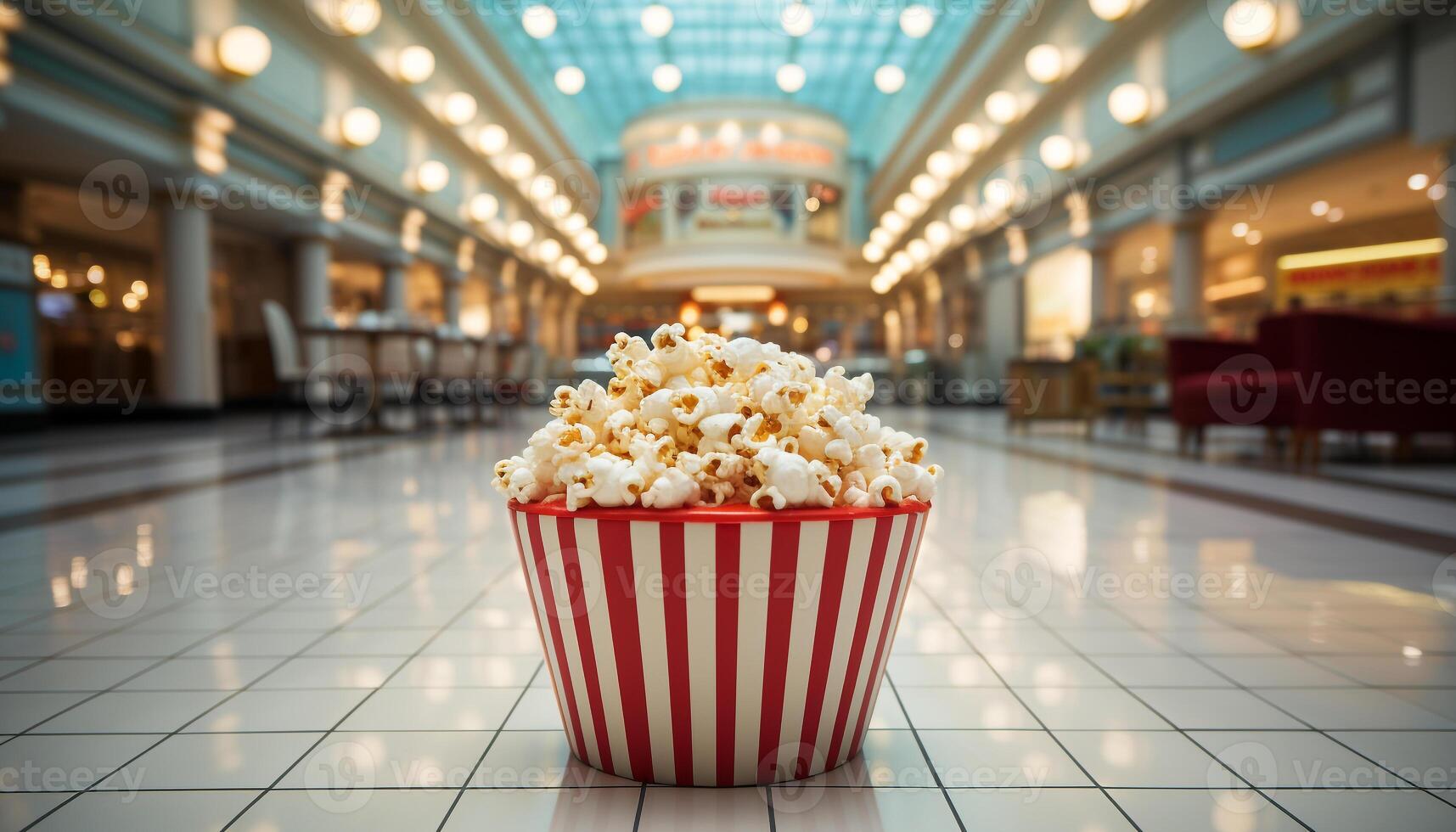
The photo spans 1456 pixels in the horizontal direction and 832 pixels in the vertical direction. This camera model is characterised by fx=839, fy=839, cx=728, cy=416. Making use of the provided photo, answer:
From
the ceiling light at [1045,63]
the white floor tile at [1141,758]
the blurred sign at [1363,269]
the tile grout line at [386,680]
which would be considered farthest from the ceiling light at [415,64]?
the blurred sign at [1363,269]

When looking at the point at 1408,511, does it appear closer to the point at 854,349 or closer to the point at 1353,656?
the point at 1353,656

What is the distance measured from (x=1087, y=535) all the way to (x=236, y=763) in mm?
3143

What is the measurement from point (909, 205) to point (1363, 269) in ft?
26.5

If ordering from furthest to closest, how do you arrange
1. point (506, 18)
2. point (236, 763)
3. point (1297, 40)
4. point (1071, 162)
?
point (506, 18) < point (1071, 162) < point (1297, 40) < point (236, 763)

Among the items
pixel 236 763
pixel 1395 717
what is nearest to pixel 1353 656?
pixel 1395 717

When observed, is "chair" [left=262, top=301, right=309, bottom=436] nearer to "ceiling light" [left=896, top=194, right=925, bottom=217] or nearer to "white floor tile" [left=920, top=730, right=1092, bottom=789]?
"white floor tile" [left=920, top=730, right=1092, bottom=789]

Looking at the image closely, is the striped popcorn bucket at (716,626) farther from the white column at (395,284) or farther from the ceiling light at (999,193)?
the white column at (395,284)

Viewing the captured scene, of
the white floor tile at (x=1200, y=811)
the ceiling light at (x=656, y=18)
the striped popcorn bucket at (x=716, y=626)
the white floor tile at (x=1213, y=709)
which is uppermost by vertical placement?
the ceiling light at (x=656, y=18)

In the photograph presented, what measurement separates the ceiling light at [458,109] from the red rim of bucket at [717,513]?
1293 cm

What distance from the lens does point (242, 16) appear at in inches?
330

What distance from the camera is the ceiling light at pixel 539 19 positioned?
25.6 ft

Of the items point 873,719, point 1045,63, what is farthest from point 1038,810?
point 1045,63

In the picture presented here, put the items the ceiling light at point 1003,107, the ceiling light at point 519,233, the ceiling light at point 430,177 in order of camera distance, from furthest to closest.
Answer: the ceiling light at point 519,233 → the ceiling light at point 430,177 → the ceiling light at point 1003,107

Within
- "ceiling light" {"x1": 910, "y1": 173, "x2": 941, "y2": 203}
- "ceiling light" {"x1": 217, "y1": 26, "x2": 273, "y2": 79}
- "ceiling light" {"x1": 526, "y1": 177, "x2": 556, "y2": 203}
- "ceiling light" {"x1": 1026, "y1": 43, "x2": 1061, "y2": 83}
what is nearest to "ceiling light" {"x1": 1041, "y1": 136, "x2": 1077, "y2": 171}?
"ceiling light" {"x1": 1026, "y1": 43, "x2": 1061, "y2": 83}
